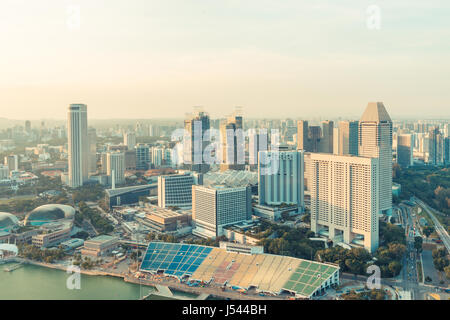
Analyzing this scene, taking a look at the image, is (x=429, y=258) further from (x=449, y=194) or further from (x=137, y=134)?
(x=137, y=134)

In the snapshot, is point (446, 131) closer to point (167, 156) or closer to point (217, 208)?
point (217, 208)

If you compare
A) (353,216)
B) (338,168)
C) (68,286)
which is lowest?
Result: (68,286)

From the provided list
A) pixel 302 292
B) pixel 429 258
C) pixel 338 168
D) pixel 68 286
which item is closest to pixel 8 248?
pixel 68 286

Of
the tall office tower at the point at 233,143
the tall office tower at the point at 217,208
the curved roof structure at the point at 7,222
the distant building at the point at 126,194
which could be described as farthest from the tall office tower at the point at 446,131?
the curved roof structure at the point at 7,222

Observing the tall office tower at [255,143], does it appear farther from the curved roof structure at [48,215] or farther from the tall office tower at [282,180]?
the curved roof structure at [48,215]

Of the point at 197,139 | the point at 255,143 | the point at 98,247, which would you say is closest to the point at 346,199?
the point at 98,247

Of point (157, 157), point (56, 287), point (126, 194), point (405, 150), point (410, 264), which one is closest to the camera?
point (56, 287)
